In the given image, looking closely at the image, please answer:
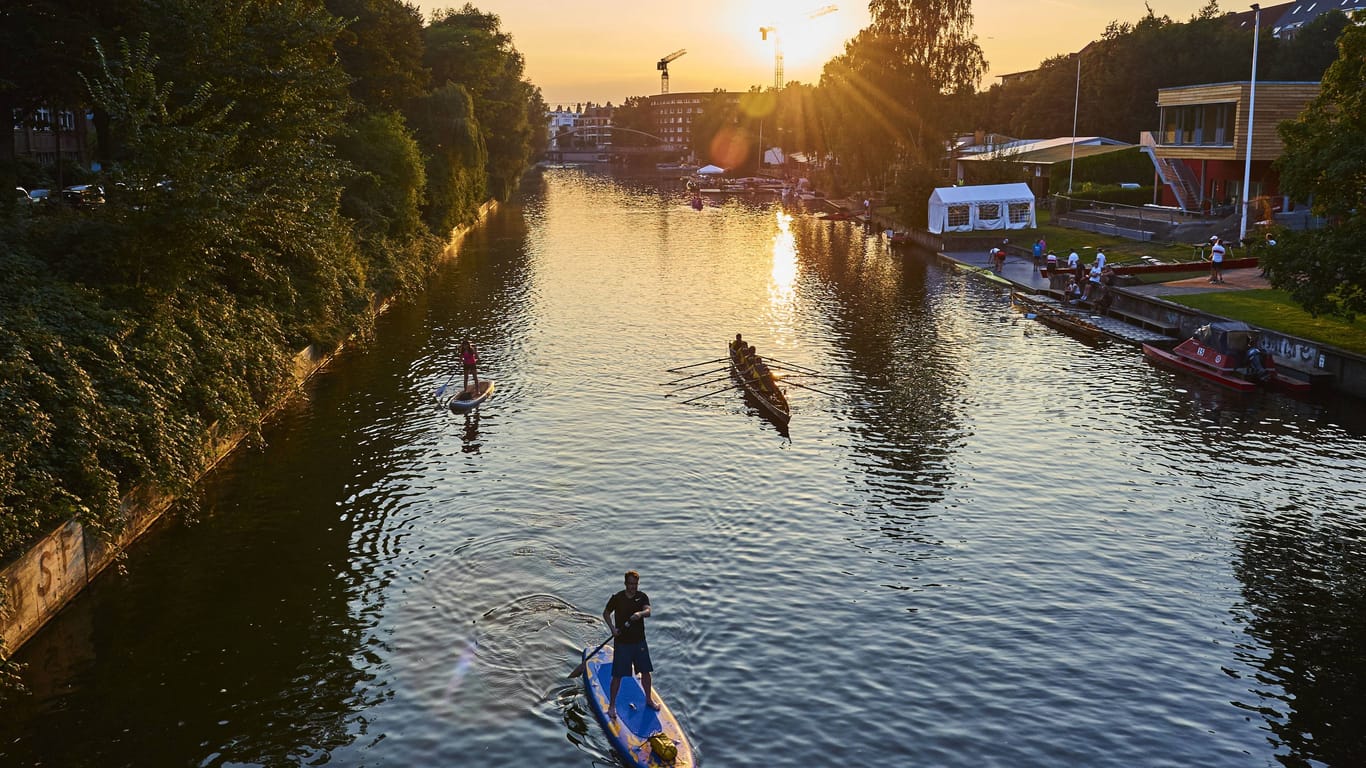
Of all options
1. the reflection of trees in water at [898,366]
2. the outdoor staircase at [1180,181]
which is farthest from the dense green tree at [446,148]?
the outdoor staircase at [1180,181]

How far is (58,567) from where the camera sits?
2098 cm

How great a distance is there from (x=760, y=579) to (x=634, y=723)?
23.3 feet

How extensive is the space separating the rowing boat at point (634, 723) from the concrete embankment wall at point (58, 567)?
31.6 feet

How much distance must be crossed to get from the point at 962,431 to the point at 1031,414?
138 inches

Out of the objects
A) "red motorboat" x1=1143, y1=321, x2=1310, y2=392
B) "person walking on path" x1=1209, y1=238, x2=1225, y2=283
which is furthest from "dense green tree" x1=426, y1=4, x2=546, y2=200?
"red motorboat" x1=1143, y1=321, x2=1310, y2=392

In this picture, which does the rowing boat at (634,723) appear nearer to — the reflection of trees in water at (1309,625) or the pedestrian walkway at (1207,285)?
the reflection of trees in water at (1309,625)

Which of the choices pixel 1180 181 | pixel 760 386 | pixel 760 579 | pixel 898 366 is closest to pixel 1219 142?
pixel 1180 181

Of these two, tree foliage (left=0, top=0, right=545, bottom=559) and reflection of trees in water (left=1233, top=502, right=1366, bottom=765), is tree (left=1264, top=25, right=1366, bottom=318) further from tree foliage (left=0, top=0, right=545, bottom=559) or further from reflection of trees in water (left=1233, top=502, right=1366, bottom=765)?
tree foliage (left=0, top=0, right=545, bottom=559)

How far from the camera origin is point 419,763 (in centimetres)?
1678

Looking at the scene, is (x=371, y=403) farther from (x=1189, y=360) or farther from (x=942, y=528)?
(x=1189, y=360)

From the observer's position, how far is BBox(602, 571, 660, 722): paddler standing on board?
679 inches

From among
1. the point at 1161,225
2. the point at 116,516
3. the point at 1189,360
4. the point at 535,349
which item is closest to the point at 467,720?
the point at 116,516

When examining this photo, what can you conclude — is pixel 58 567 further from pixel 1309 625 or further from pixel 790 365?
pixel 790 365

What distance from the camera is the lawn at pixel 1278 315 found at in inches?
1590
